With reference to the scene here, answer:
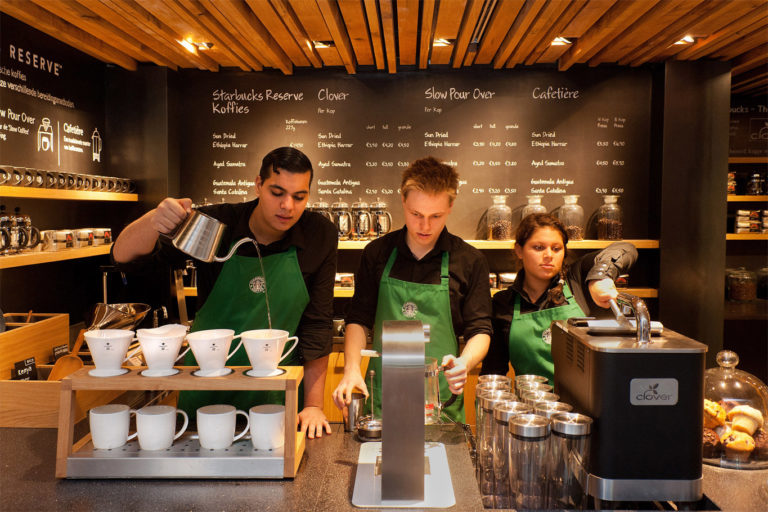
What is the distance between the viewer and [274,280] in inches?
83.4

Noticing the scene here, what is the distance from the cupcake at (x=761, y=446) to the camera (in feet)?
4.78

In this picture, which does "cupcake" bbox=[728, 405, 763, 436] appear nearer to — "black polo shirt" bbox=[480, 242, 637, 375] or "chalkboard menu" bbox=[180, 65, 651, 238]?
"black polo shirt" bbox=[480, 242, 637, 375]

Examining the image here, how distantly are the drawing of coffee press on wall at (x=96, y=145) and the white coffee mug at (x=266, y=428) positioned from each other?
108 inches

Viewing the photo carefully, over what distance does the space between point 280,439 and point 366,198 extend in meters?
2.52

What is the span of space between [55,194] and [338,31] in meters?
1.51

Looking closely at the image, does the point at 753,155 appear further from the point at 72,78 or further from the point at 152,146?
the point at 72,78

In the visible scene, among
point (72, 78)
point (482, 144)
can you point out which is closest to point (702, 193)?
point (482, 144)

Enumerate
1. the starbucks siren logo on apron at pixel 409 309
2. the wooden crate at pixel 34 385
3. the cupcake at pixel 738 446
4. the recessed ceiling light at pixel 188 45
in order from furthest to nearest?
1. the recessed ceiling light at pixel 188 45
2. the starbucks siren logo on apron at pixel 409 309
3. the wooden crate at pixel 34 385
4. the cupcake at pixel 738 446

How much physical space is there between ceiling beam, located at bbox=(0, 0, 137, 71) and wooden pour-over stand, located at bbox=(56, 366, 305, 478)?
2.06 meters

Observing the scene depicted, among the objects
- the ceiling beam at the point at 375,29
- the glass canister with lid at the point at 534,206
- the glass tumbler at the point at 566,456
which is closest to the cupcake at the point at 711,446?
the glass tumbler at the point at 566,456

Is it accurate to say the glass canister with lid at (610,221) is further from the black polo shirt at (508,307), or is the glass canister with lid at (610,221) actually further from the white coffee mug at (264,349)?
the white coffee mug at (264,349)

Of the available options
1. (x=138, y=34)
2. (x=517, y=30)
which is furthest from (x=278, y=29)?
(x=517, y=30)

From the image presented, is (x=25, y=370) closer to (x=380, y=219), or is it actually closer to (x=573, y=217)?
(x=380, y=219)

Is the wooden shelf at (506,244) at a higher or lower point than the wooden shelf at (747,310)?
higher
